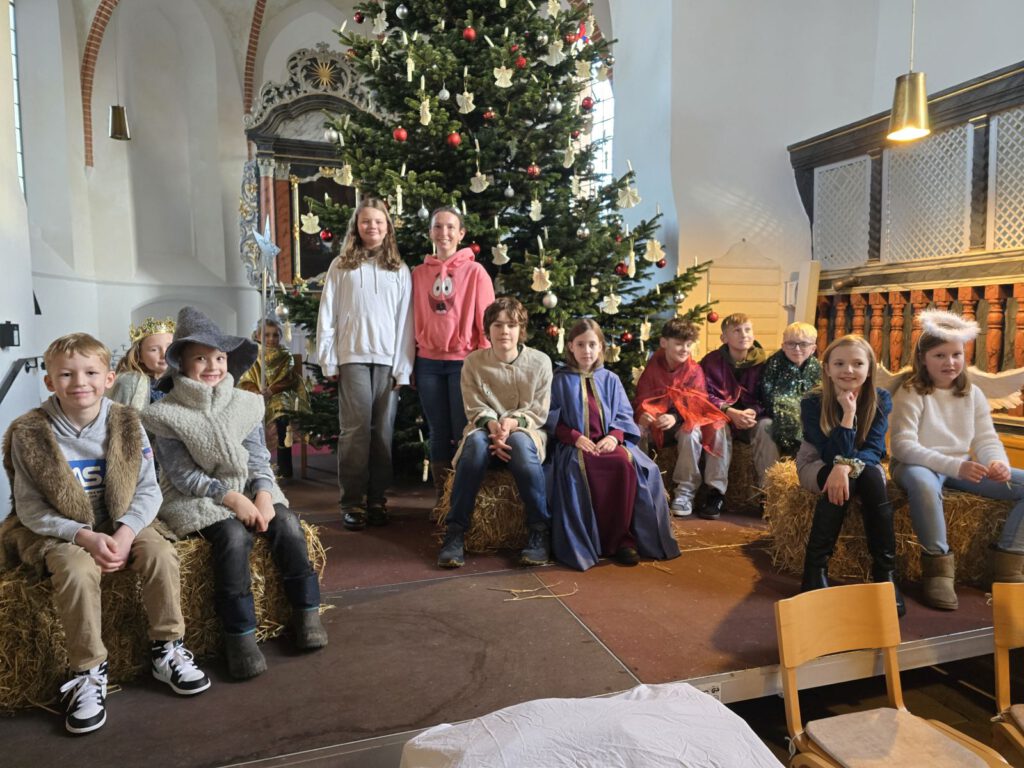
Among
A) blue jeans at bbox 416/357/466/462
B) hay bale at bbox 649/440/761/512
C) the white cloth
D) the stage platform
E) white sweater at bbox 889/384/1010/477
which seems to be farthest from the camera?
hay bale at bbox 649/440/761/512

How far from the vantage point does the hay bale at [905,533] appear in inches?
116

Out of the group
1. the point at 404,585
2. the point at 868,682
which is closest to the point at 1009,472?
the point at 868,682

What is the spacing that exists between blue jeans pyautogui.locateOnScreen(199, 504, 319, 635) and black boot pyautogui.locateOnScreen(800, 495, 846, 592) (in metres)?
1.90

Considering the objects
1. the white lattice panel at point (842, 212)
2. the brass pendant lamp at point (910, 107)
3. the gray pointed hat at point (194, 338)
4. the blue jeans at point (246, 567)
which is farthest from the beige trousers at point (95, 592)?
the white lattice panel at point (842, 212)

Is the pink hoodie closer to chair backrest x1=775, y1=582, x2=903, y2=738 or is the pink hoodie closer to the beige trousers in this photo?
the beige trousers

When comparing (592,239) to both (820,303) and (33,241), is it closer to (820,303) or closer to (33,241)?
(820,303)

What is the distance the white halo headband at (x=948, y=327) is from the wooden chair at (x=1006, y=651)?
4.01 ft

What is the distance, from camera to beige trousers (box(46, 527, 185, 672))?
1950mm

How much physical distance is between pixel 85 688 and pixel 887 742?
215 cm

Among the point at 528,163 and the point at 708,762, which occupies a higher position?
the point at 528,163

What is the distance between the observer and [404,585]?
2.90 meters

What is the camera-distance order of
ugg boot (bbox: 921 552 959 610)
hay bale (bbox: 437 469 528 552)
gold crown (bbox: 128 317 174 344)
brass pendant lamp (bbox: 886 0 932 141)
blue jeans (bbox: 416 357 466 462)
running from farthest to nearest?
brass pendant lamp (bbox: 886 0 932 141), blue jeans (bbox: 416 357 466 462), hay bale (bbox: 437 469 528 552), gold crown (bbox: 128 317 174 344), ugg boot (bbox: 921 552 959 610)

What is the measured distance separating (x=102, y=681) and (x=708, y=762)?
1.66m

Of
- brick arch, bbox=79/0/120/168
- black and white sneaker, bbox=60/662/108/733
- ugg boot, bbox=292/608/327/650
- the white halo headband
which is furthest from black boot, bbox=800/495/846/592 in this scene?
brick arch, bbox=79/0/120/168
